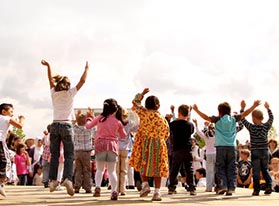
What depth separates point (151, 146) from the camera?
891cm

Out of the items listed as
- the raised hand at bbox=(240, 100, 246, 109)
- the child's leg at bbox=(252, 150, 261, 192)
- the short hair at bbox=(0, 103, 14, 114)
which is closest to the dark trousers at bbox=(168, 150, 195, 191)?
the child's leg at bbox=(252, 150, 261, 192)

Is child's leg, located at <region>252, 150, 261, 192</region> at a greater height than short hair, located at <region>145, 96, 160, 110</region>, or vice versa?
short hair, located at <region>145, 96, 160, 110</region>

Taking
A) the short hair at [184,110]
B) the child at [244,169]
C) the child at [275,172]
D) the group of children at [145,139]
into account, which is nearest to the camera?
the group of children at [145,139]

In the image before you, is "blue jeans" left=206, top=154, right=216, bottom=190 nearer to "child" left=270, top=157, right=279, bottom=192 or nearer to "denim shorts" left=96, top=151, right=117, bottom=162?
"child" left=270, top=157, right=279, bottom=192

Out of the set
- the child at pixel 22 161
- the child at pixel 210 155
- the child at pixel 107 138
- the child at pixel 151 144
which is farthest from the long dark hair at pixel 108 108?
the child at pixel 22 161

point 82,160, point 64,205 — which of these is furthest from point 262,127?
point 64,205

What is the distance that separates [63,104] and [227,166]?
3487 mm

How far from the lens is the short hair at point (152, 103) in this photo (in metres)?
9.06

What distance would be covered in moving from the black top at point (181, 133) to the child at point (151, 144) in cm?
124

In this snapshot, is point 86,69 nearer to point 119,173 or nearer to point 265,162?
point 119,173

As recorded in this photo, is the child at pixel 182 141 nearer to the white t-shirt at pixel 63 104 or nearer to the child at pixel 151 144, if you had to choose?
the child at pixel 151 144

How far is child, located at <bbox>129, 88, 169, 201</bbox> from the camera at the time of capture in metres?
8.90

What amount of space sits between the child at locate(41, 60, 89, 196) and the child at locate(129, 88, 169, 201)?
3.63 ft

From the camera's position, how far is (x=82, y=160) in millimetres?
11227
